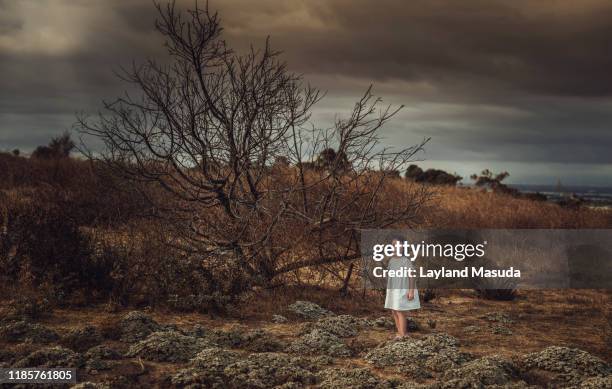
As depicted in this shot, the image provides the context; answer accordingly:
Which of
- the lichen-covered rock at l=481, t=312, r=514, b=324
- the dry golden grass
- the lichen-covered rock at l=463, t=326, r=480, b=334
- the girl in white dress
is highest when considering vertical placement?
the dry golden grass

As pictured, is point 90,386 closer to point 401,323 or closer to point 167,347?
point 167,347

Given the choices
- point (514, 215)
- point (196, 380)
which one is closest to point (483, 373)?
point (196, 380)


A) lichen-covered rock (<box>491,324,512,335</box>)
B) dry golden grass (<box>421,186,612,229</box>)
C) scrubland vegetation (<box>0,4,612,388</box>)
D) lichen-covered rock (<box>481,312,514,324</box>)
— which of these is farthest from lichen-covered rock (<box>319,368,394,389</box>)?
dry golden grass (<box>421,186,612,229</box>)

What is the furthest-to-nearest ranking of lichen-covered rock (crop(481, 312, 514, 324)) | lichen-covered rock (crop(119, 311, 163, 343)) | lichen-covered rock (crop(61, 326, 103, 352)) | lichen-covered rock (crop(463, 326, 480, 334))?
lichen-covered rock (crop(481, 312, 514, 324))
lichen-covered rock (crop(463, 326, 480, 334))
lichen-covered rock (crop(119, 311, 163, 343))
lichen-covered rock (crop(61, 326, 103, 352))

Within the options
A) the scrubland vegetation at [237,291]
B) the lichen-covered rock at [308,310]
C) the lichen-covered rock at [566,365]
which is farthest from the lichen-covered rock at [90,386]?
the lichen-covered rock at [566,365]

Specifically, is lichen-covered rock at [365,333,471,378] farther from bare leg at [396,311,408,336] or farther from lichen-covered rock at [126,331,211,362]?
lichen-covered rock at [126,331,211,362]

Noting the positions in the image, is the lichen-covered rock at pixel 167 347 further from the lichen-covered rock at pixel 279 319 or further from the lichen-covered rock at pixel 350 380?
the lichen-covered rock at pixel 279 319

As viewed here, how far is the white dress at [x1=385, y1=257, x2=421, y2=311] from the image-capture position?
754 cm

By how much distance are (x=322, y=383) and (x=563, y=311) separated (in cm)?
670

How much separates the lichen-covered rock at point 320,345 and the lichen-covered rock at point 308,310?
4.31ft

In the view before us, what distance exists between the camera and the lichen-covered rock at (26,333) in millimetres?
6637

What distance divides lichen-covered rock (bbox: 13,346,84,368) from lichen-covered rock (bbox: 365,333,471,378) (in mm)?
3354

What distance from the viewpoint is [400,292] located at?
7.55 m

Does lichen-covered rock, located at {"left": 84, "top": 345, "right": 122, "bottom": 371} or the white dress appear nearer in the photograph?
lichen-covered rock, located at {"left": 84, "top": 345, "right": 122, "bottom": 371}
